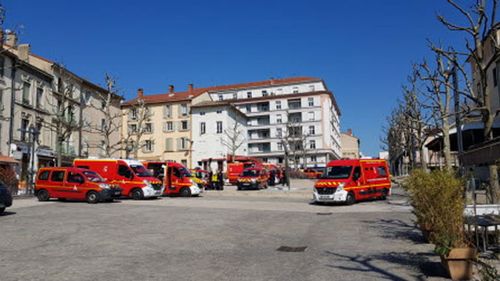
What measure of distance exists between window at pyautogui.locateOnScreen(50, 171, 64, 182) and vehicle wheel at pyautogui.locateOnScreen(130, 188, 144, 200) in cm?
411

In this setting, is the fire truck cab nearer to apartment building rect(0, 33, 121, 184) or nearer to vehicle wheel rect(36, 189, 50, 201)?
apartment building rect(0, 33, 121, 184)

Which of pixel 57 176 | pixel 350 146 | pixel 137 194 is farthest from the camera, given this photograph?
pixel 350 146

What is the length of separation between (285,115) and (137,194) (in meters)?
65.0

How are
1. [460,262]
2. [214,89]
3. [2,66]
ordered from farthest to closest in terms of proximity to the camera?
[214,89], [2,66], [460,262]

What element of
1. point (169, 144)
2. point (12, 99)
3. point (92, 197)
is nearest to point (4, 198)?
point (92, 197)

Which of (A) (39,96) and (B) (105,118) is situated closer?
(A) (39,96)

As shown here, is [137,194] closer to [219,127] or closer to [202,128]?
[219,127]

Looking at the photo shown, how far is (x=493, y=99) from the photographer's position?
35.7 meters

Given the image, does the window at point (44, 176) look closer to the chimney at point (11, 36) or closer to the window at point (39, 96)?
the chimney at point (11, 36)

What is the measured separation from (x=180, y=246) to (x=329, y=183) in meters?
13.4

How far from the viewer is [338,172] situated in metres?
23.5

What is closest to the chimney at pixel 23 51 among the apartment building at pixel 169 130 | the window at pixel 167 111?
the apartment building at pixel 169 130

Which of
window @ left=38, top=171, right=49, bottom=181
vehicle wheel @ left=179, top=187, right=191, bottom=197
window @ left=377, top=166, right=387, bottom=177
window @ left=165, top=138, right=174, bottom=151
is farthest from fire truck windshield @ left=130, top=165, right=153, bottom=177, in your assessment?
window @ left=165, top=138, right=174, bottom=151

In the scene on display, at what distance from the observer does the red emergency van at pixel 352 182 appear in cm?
2245
